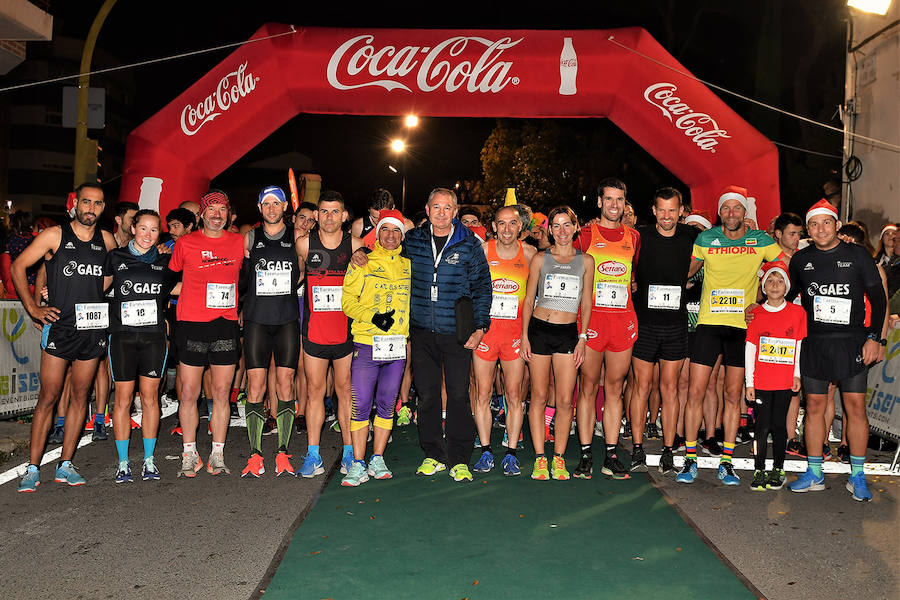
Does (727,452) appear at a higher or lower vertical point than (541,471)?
higher

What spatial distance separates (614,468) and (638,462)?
0.29m


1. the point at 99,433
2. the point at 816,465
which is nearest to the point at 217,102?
the point at 99,433

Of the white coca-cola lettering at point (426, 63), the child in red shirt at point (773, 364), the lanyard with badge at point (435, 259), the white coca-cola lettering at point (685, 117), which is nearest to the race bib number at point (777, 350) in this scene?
the child in red shirt at point (773, 364)

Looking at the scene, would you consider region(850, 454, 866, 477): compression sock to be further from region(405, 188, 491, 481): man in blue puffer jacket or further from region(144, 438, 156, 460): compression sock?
region(144, 438, 156, 460): compression sock

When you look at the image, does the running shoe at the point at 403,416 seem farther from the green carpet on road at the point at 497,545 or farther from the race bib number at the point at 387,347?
the race bib number at the point at 387,347

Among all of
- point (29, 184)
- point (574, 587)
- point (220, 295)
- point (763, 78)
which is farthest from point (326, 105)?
point (29, 184)

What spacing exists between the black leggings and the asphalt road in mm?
267

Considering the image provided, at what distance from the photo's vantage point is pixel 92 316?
223 inches

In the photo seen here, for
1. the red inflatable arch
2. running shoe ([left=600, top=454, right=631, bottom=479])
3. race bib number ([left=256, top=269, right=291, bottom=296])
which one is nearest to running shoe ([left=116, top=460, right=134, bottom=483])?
race bib number ([left=256, top=269, right=291, bottom=296])

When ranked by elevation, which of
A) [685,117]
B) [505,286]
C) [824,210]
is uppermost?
[685,117]

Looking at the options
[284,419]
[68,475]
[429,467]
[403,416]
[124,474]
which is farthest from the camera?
[403,416]

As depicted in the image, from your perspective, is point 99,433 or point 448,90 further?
point 448,90

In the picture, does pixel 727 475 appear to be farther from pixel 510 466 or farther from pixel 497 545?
pixel 497 545

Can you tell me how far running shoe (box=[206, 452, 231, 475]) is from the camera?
19.6ft
